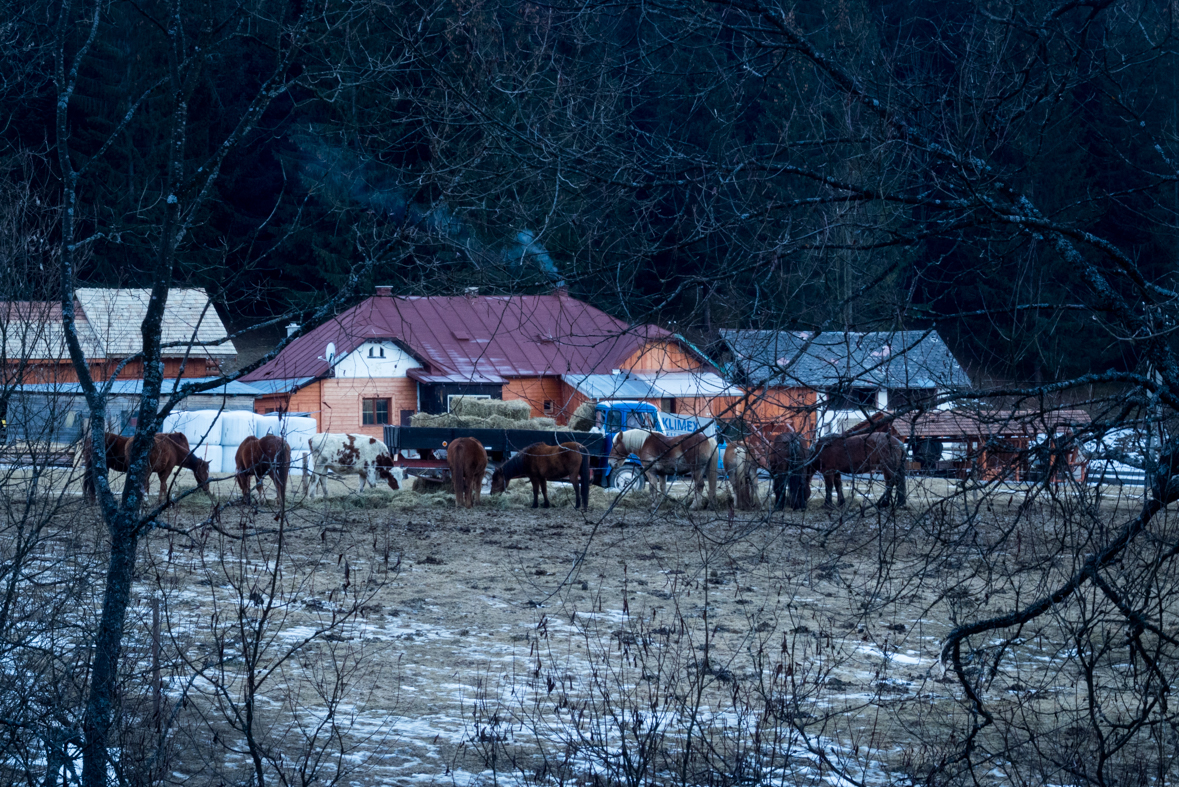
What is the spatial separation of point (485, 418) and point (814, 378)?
19.7 m

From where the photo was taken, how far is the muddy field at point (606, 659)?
5059 millimetres

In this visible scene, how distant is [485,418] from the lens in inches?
950

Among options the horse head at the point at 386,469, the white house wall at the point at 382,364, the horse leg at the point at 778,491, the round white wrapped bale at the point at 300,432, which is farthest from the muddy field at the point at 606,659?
the white house wall at the point at 382,364

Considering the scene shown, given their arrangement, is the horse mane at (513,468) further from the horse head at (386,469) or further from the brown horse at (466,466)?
the horse head at (386,469)

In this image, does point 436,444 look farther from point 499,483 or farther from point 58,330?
point 58,330

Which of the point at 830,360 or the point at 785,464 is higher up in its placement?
the point at 830,360

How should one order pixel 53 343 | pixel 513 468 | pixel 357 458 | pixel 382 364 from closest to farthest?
pixel 53 343 < pixel 513 468 < pixel 357 458 < pixel 382 364

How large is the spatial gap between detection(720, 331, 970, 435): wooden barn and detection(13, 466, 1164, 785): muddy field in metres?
0.40

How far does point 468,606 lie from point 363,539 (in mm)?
5142

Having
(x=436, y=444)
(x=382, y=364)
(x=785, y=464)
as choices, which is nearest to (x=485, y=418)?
(x=436, y=444)

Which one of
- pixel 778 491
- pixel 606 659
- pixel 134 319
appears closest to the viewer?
pixel 778 491

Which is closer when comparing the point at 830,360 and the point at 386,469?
the point at 830,360

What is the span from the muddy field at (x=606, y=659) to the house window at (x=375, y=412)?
65.3 feet

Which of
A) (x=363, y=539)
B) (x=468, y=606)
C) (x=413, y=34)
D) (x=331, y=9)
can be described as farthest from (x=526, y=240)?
(x=363, y=539)
